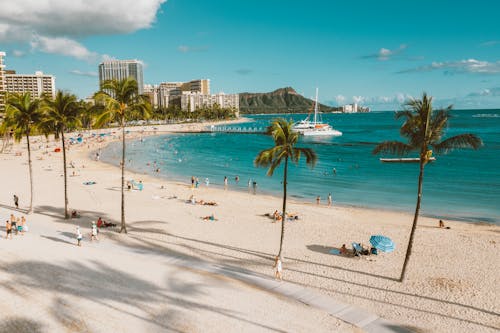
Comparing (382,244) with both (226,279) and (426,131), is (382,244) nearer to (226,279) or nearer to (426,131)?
(426,131)

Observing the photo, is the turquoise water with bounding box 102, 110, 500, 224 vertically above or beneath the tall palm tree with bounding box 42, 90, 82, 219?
beneath

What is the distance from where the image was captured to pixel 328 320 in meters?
12.8

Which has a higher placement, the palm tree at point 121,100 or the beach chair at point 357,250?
the palm tree at point 121,100

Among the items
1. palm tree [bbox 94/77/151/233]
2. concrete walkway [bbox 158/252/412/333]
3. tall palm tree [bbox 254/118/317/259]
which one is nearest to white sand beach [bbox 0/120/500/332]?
concrete walkway [bbox 158/252/412/333]

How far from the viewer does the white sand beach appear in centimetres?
1279

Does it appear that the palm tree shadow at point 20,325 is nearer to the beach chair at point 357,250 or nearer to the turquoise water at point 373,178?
the beach chair at point 357,250

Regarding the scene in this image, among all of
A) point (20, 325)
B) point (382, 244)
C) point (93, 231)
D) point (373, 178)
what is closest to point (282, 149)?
point (382, 244)

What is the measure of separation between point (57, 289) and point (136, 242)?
6.56 metres

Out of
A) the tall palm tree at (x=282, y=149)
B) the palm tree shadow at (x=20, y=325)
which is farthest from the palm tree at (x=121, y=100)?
the palm tree shadow at (x=20, y=325)

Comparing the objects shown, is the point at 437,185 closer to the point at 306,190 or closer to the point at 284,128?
the point at 306,190

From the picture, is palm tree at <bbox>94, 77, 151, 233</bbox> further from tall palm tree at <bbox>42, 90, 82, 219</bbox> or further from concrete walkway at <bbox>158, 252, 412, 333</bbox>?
concrete walkway at <bbox>158, 252, 412, 333</bbox>

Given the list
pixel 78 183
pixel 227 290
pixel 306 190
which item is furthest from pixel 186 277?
pixel 78 183

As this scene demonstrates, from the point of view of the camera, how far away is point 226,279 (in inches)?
627

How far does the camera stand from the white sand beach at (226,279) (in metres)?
12.8
